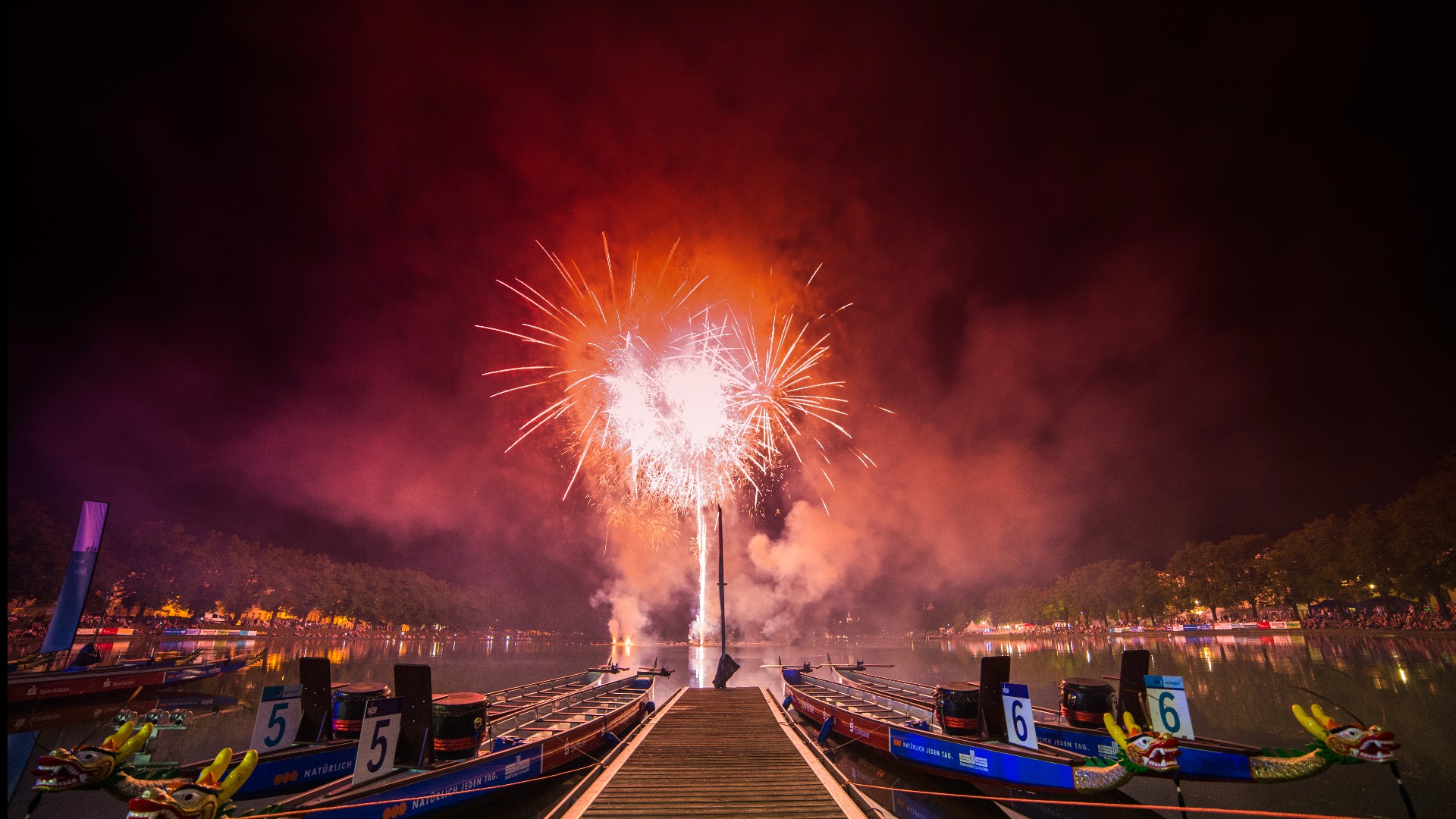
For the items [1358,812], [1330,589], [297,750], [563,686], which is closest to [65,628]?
[563,686]

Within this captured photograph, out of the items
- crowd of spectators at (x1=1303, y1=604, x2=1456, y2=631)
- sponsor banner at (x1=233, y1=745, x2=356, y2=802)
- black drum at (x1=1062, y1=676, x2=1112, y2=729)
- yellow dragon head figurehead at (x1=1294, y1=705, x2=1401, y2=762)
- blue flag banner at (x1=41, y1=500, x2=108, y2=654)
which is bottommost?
crowd of spectators at (x1=1303, y1=604, x2=1456, y2=631)

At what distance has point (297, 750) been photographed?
11.1 meters

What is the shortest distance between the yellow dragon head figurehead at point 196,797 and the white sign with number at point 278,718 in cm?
534

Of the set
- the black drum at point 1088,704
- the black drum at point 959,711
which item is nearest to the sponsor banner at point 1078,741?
the black drum at point 1088,704

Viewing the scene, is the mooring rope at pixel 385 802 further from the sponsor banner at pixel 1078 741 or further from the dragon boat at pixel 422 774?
the sponsor banner at pixel 1078 741

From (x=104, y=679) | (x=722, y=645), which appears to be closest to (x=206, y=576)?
(x=104, y=679)

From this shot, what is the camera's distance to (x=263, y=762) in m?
10.5

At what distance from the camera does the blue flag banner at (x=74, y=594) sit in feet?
93.9

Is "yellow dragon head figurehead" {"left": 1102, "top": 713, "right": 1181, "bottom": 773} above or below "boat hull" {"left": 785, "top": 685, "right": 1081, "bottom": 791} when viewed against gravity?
above

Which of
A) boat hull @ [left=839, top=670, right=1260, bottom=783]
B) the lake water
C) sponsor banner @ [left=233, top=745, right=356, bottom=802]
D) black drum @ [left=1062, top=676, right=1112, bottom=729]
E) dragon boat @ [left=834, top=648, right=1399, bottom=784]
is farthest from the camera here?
the lake water

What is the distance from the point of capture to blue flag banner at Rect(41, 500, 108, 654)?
2862 centimetres

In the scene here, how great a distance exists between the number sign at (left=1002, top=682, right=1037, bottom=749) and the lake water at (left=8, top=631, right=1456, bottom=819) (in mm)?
2976

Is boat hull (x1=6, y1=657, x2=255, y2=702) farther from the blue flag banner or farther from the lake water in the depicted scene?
the blue flag banner

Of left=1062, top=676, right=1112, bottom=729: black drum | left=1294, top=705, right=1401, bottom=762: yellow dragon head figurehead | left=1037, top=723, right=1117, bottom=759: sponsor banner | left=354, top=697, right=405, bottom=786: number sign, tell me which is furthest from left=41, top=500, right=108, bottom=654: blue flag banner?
left=1294, top=705, right=1401, bottom=762: yellow dragon head figurehead
